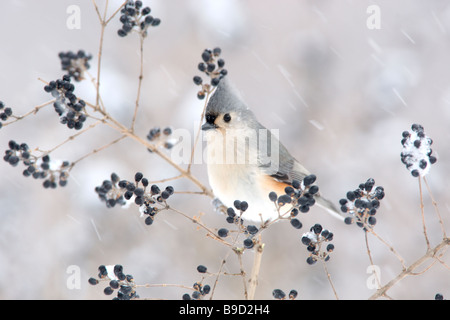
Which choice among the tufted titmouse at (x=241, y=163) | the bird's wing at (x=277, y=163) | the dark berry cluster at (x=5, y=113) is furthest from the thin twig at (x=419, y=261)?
the dark berry cluster at (x=5, y=113)

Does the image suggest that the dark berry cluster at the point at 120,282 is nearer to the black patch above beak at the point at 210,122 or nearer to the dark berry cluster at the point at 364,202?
the dark berry cluster at the point at 364,202

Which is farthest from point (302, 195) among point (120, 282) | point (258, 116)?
point (258, 116)

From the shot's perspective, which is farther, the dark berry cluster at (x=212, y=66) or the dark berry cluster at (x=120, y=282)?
the dark berry cluster at (x=212, y=66)

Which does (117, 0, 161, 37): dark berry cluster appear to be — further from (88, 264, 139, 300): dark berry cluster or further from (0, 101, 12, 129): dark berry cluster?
(88, 264, 139, 300): dark berry cluster

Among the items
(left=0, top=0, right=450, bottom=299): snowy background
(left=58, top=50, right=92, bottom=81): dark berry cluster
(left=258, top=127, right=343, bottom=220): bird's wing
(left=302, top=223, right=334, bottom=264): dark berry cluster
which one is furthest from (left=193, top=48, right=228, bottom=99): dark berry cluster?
(left=0, top=0, right=450, bottom=299): snowy background

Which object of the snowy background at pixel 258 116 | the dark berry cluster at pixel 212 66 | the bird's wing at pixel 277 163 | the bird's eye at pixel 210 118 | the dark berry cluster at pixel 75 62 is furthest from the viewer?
the snowy background at pixel 258 116
